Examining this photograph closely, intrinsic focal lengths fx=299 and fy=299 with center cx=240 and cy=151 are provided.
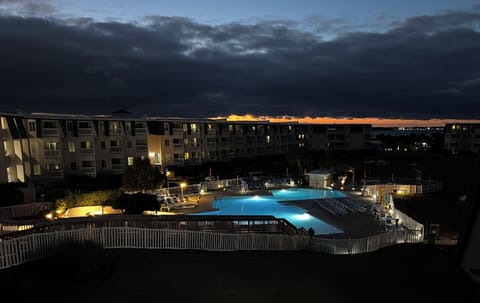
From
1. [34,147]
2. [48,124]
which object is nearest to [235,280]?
[34,147]

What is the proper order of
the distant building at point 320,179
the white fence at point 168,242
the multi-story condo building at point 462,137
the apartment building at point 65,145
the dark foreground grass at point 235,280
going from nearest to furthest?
the dark foreground grass at point 235,280, the white fence at point 168,242, the apartment building at point 65,145, the distant building at point 320,179, the multi-story condo building at point 462,137

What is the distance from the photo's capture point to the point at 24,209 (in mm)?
18453

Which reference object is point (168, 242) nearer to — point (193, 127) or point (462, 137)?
point (193, 127)

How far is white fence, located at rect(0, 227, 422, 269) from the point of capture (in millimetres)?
8422

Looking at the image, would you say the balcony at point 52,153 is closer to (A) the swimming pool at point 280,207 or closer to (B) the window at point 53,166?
(B) the window at point 53,166

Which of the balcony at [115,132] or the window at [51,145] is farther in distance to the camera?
the balcony at [115,132]

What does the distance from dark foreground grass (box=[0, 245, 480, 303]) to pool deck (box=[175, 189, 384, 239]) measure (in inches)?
243

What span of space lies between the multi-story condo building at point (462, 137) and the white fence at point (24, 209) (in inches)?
3276

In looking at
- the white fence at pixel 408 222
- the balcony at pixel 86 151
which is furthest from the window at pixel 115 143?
the white fence at pixel 408 222

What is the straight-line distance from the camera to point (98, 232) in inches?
399

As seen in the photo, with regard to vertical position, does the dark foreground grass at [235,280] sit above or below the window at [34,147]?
below

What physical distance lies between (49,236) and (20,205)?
12.2 metres

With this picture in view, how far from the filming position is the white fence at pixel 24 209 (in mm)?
17797

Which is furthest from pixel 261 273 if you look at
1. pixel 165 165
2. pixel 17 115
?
pixel 165 165
